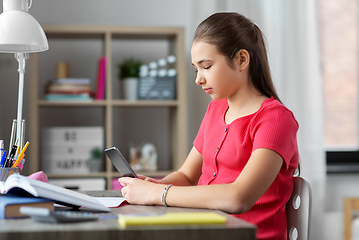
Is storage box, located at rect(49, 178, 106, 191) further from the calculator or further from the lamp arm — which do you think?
the calculator

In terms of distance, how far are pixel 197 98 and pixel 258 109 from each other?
149 centimetres

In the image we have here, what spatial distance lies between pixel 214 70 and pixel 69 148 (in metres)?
1.46

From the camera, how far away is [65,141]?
2375 millimetres

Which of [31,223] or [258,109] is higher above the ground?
[258,109]

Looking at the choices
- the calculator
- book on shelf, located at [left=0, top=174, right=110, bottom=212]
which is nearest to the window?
book on shelf, located at [left=0, top=174, right=110, bottom=212]

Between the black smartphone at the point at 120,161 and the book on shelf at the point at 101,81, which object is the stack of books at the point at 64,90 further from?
the black smartphone at the point at 120,161

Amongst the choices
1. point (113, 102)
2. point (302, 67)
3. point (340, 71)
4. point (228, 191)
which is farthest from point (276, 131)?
point (340, 71)

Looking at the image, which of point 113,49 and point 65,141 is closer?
point 65,141

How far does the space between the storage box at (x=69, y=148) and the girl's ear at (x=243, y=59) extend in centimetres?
138

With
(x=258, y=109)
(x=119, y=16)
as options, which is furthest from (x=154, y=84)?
(x=258, y=109)

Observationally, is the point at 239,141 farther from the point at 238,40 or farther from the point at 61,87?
A: the point at 61,87

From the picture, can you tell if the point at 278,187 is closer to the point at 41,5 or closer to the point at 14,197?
the point at 14,197

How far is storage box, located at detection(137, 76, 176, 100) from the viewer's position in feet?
8.08

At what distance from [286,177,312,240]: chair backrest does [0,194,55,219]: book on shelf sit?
58 centimetres
